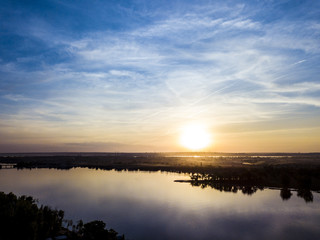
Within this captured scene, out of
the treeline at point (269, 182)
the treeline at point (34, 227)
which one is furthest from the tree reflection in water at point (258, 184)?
the treeline at point (34, 227)

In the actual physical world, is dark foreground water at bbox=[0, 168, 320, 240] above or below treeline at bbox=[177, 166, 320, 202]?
below

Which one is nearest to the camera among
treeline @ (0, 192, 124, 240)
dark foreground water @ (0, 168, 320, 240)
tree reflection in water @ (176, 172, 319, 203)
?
treeline @ (0, 192, 124, 240)

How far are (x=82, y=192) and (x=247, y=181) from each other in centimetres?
2863

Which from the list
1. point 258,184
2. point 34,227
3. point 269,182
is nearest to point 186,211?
point 34,227

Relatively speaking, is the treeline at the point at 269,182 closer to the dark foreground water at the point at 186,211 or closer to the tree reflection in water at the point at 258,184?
the tree reflection in water at the point at 258,184

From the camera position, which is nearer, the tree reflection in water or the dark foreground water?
the dark foreground water

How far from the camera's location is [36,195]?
35219 millimetres

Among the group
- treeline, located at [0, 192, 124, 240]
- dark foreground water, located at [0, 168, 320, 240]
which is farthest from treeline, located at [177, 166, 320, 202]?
treeline, located at [0, 192, 124, 240]

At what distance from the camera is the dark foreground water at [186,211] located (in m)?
20.8

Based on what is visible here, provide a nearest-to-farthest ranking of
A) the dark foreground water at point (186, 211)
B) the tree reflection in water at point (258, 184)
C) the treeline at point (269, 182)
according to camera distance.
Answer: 1. the dark foreground water at point (186, 211)
2. the tree reflection in water at point (258, 184)
3. the treeline at point (269, 182)

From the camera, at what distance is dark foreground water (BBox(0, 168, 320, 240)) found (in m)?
20.8

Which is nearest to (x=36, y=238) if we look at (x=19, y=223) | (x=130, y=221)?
(x=19, y=223)

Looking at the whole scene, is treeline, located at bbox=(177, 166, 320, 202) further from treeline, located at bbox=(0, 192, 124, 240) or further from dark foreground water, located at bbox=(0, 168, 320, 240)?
treeline, located at bbox=(0, 192, 124, 240)

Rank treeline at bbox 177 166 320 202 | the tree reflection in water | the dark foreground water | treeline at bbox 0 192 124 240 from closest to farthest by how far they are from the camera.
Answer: treeline at bbox 0 192 124 240
the dark foreground water
the tree reflection in water
treeline at bbox 177 166 320 202
